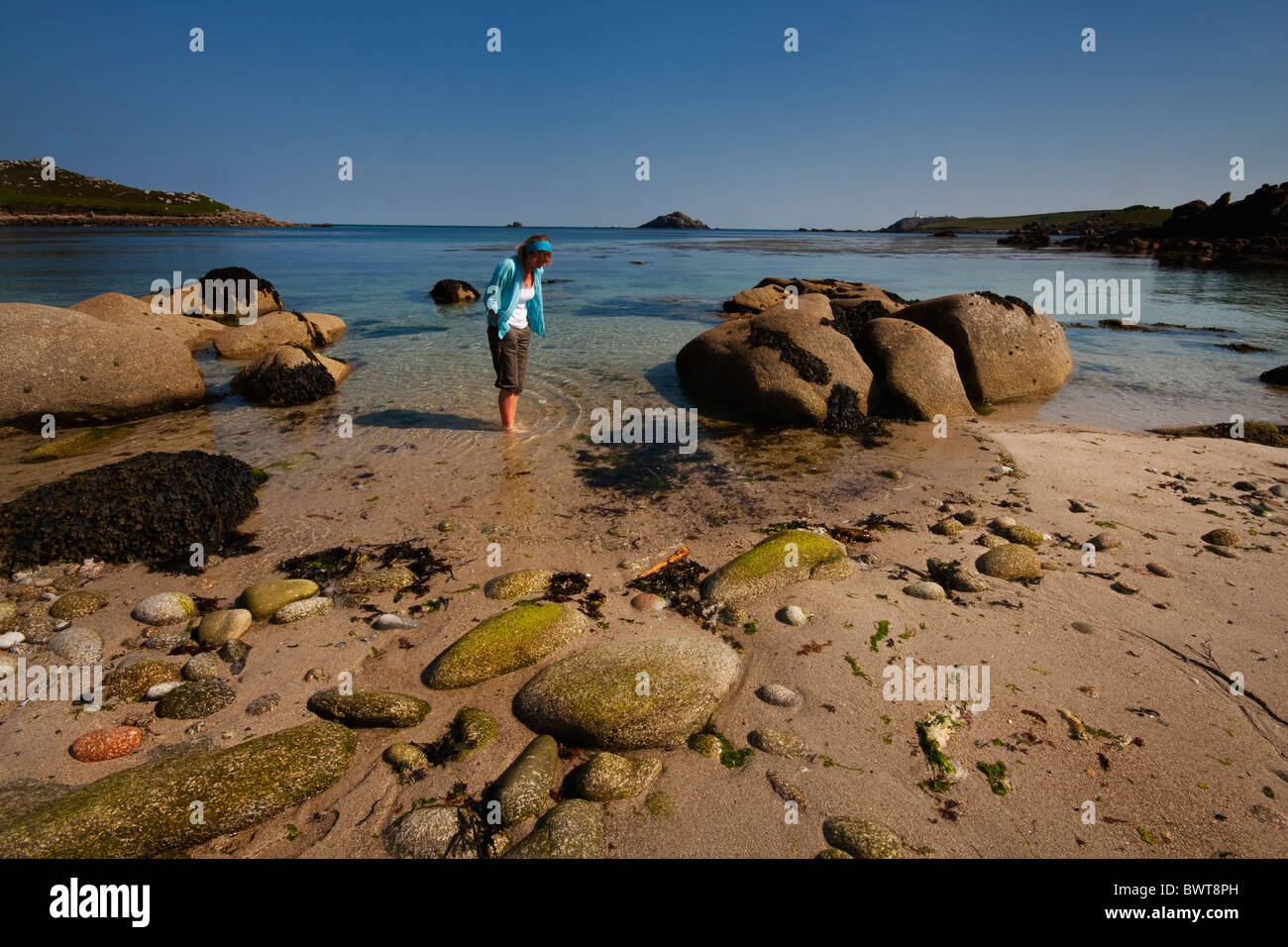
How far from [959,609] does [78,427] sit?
11.1m

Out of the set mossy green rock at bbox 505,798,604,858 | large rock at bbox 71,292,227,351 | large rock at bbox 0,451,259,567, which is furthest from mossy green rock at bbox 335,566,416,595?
large rock at bbox 71,292,227,351

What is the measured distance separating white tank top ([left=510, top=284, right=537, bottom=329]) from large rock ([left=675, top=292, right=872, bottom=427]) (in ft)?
11.1

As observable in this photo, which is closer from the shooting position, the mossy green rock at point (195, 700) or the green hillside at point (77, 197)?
the mossy green rock at point (195, 700)

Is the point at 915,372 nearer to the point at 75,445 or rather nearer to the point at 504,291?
the point at 504,291

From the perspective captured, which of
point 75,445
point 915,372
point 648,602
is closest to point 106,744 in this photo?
point 648,602

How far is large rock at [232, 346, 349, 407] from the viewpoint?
9.80 meters

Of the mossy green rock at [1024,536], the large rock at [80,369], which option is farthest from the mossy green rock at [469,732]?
the large rock at [80,369]

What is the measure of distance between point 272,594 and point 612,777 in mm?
2976

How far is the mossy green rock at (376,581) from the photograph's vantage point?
15.2 feet

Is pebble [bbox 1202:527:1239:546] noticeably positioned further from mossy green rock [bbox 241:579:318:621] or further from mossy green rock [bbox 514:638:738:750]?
mossy green rock [bbox 241:579:318:621]

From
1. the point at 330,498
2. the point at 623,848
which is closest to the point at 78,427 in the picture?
the point at 330,498

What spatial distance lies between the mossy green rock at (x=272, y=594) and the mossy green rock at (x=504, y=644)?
1.33 metres

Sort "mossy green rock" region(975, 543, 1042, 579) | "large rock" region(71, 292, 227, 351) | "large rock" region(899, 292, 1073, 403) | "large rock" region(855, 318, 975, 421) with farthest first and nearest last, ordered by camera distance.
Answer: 1. "large rock" region(71, 292, 227, 351)
2. "large rock" region(899, 292, 1073, 403)
3. "large rock" region(855, 318, 975, 421)
4. "mossy green rock" region(975, 543, 1042, 579)

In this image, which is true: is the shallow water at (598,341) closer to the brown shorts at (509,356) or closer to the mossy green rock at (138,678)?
the brown shorts at (509,356)
